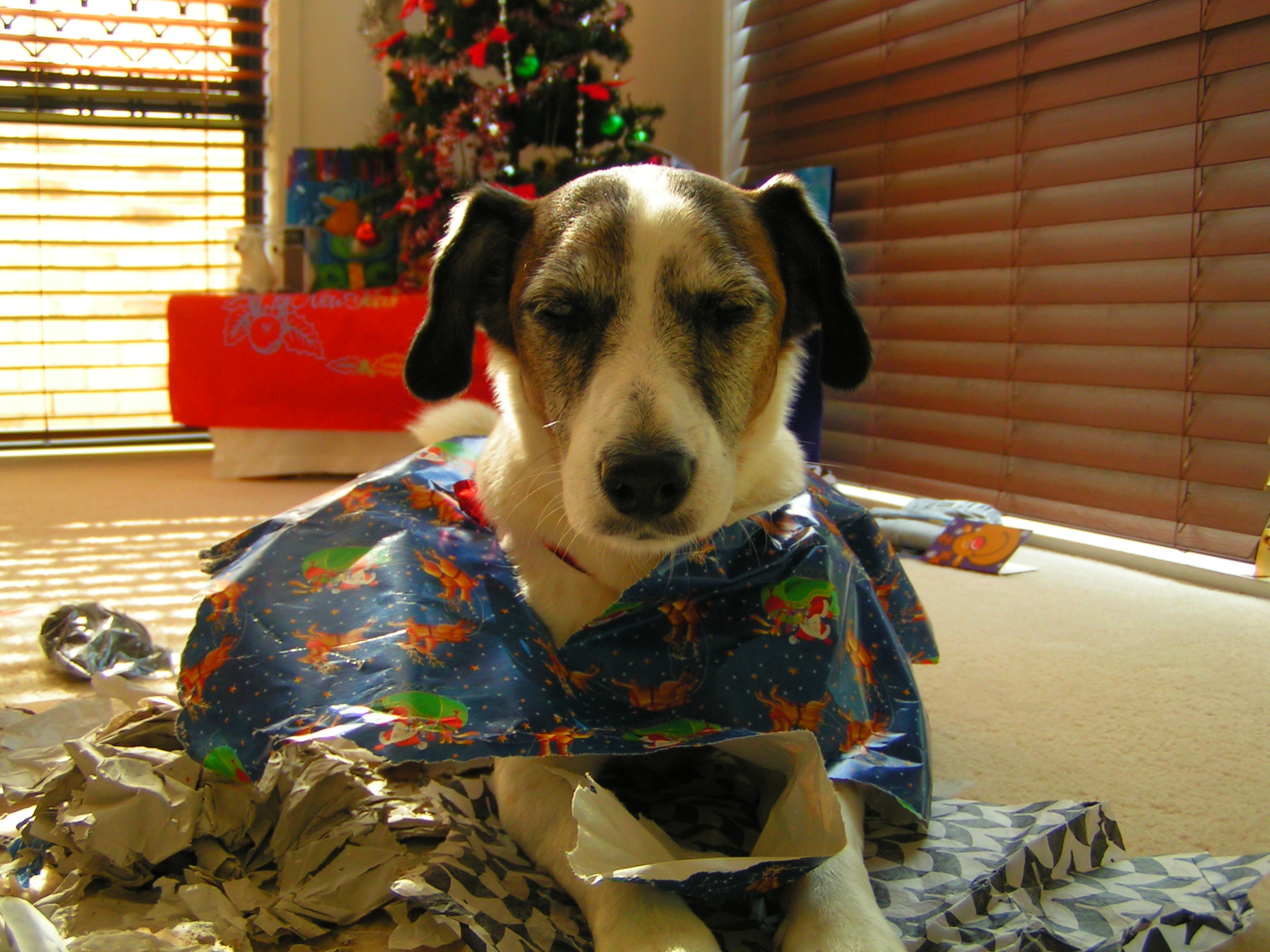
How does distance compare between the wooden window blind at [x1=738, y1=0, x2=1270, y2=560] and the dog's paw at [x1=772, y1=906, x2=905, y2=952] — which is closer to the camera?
the dog's paw at [x1=772, y1=906, x2=905, y2=952]

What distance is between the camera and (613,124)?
373 centimetres

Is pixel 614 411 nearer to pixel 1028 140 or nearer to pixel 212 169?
pixel 1028 140

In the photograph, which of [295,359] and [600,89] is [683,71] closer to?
[600,89]

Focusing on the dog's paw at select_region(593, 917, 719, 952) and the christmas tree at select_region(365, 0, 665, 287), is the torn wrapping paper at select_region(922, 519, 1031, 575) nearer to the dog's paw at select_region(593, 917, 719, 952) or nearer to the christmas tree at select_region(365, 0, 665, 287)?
the christmas tree at select_region(365, 0, 665, 287)

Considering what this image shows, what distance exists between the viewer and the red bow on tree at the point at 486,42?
3.48 m

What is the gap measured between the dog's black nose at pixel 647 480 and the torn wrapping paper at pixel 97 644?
1.10m

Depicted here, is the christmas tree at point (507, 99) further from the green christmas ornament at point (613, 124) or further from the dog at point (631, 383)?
the dog at point (631, 383)

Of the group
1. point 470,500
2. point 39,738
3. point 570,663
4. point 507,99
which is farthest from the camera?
point 507,99

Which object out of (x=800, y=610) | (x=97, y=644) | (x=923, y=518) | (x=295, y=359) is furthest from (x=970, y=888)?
(x=295, y=359)

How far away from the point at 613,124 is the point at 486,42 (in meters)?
0.57

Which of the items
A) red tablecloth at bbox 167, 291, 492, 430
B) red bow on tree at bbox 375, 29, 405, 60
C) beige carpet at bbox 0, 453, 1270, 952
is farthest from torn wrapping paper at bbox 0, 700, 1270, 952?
red bow on tree at bbox 375, 29, 405, 60

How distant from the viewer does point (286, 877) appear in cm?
103

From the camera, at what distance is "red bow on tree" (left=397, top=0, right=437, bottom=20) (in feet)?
11.8

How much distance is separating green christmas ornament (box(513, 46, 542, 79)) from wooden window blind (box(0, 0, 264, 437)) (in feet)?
5.46
